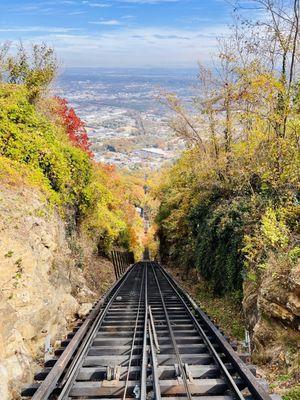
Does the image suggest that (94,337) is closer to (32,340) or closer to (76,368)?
(32,340)

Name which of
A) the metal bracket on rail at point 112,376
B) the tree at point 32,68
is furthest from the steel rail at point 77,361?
the tree at point 32,68

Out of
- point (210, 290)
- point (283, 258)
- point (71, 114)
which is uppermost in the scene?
point (71, 114)

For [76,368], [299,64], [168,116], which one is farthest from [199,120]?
[76,368]

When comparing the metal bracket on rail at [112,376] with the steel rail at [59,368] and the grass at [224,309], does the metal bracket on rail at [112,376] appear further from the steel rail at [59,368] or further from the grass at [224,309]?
the grass at [224,309]

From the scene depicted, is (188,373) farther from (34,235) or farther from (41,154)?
(41,154)

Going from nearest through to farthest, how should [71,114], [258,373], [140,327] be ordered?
[258,373]
[140,327]
[71,114]

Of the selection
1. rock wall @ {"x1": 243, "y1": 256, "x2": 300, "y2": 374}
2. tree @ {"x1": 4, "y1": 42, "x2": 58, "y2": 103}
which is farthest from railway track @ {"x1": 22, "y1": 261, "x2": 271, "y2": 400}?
tree @ {"x1": 4, "y1": 42, "x2": 58, "y2": 103}

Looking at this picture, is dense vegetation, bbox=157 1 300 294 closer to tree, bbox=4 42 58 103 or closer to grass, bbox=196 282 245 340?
grass, bbox=196 282 245 340
